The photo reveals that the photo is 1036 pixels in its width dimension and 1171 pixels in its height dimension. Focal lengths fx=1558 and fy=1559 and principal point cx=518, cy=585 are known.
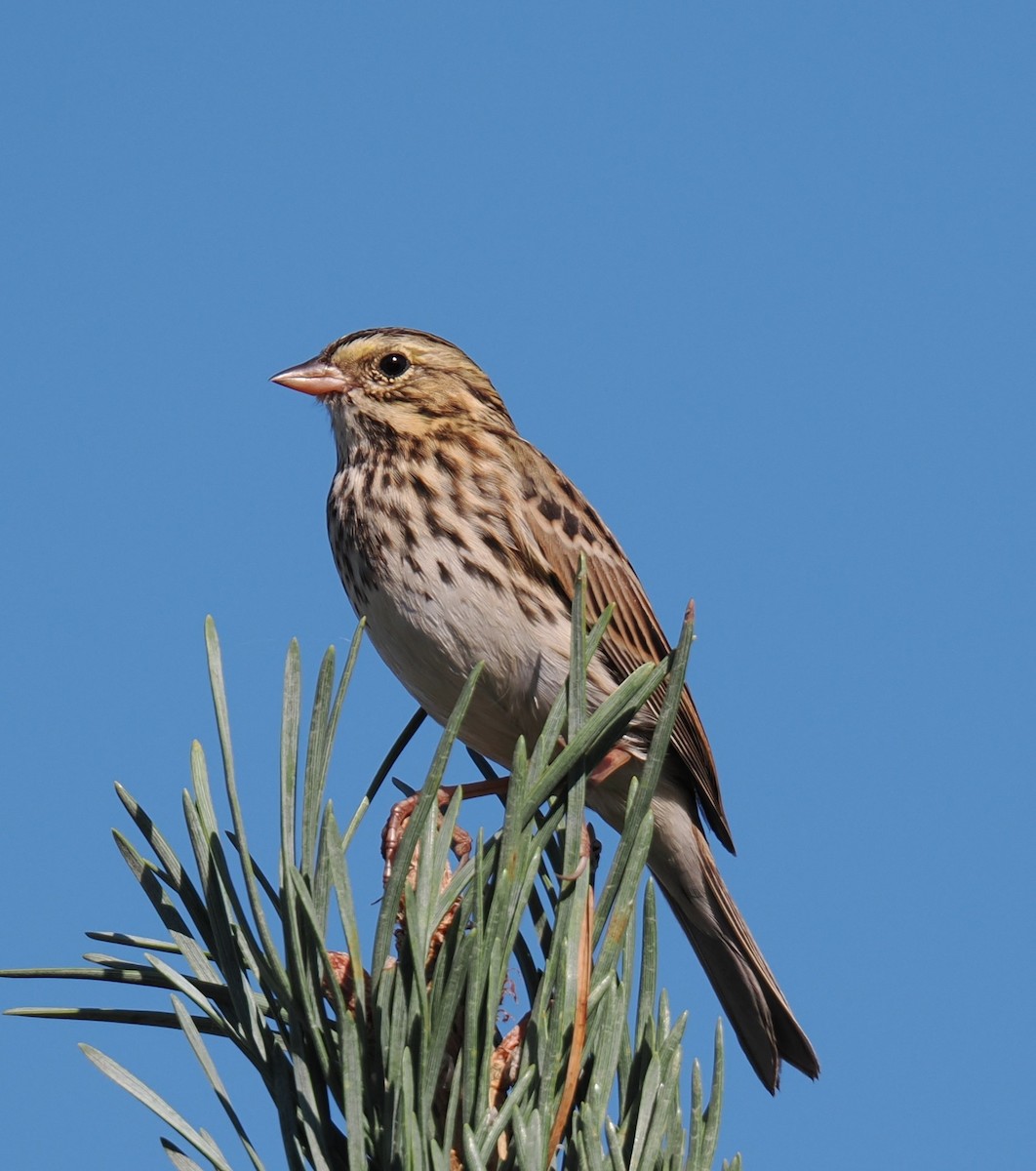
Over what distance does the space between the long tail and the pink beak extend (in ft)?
5.85

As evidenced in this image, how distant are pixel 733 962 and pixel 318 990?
3106mm

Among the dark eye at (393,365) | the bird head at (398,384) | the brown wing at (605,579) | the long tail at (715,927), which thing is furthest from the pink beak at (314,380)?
the long tail at (715,927)

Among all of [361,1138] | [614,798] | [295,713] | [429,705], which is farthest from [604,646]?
[361,1138]

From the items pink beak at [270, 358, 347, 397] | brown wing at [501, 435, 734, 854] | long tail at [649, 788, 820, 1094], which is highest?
pink beak at [270, 358, 347, 397]

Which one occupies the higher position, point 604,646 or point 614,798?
point 604,646

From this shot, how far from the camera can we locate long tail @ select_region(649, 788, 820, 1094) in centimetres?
476

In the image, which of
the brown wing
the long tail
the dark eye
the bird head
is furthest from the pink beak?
the long tail

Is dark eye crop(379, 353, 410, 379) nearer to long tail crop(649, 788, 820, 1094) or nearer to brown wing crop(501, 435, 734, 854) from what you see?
brown wing crop(501, 435, 734, 854)

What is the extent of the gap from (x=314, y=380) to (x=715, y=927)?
230 cm

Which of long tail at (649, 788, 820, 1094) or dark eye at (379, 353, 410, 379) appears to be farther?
dark eye at (379, 353, 410, 379)

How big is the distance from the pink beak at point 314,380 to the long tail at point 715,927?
70.2 inches

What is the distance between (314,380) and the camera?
213 inches

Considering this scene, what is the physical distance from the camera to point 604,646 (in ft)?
16.4

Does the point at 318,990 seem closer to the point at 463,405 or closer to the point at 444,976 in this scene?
the point at 444,976
